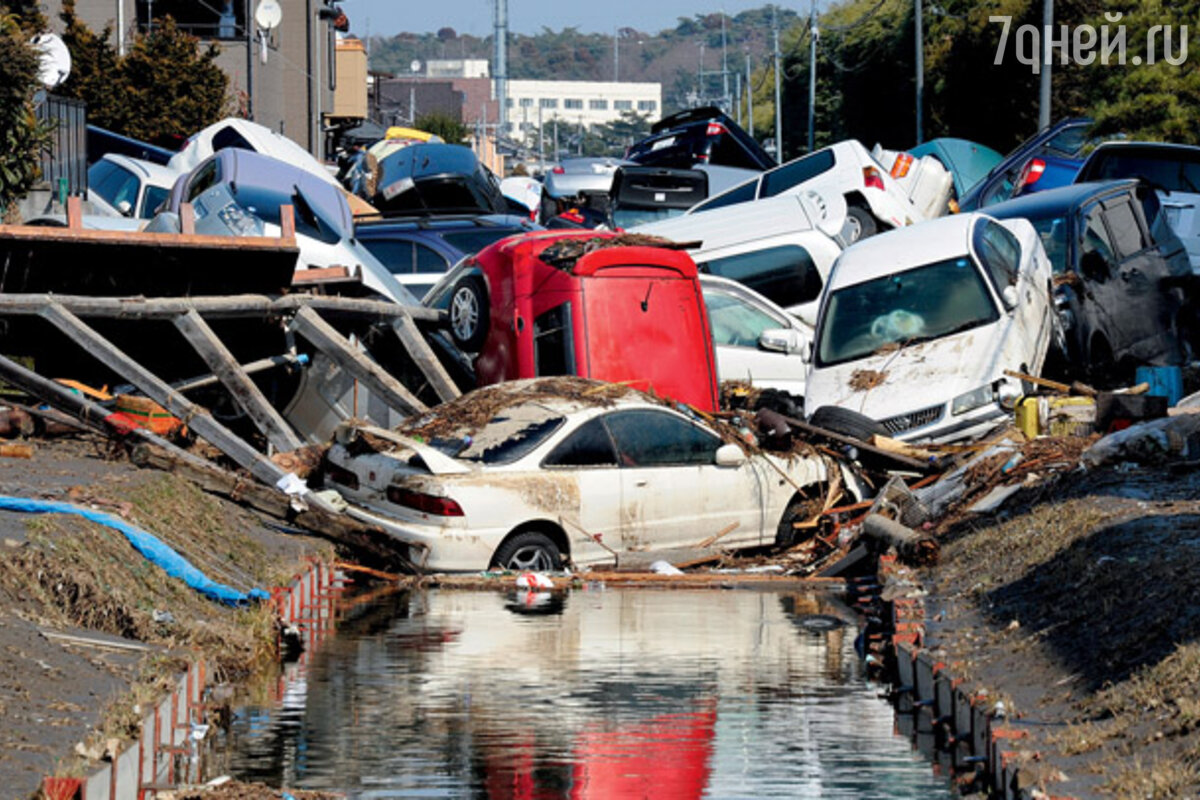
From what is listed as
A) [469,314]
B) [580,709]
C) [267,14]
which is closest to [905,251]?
[469,314]

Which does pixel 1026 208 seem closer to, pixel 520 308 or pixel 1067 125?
pixel 520 308

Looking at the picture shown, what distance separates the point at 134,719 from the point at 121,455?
7387mm

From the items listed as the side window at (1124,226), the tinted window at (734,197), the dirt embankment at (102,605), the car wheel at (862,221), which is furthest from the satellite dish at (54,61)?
the side window at (1124,226)

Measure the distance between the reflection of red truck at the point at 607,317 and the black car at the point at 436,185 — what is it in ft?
39.8

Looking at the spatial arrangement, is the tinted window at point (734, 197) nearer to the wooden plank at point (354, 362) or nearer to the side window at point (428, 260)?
the side window at point (428, 260)

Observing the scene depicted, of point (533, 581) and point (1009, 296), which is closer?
point (533, 581)

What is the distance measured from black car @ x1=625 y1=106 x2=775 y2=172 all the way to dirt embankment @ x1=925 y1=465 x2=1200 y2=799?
22.1 metres

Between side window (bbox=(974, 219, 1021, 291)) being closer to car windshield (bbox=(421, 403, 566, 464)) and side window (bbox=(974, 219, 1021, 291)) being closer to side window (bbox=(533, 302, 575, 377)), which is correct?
side window (bbox=(533, 302, 575, 377))

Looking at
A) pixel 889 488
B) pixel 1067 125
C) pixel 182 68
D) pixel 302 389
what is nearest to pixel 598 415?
pixel 889 488

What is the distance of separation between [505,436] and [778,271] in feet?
25.6

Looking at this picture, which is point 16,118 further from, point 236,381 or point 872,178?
point 872,178

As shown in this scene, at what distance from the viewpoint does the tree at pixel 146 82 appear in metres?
44.1

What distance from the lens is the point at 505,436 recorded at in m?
15.7

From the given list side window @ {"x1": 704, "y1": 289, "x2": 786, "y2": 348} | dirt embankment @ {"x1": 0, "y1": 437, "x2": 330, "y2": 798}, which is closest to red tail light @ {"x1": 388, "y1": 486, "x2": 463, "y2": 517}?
dirt embankment @ {"x1": 0, "y1": 437, "x2": 330, "y2": 798}
